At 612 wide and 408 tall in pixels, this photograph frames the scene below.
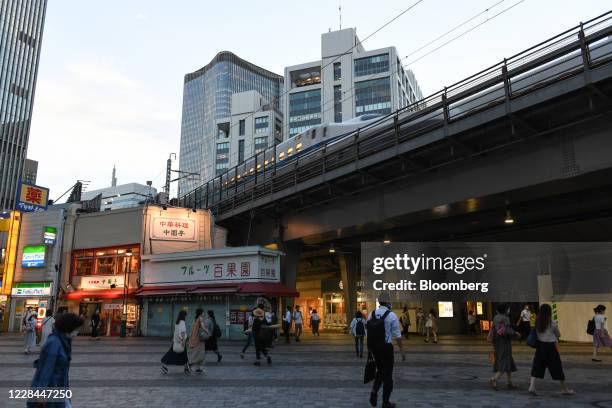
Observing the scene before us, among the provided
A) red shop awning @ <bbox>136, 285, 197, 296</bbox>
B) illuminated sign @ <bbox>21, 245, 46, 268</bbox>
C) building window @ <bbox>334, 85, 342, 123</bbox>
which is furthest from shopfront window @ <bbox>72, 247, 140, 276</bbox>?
building window @ <bbox>334, 85, 342, 123</bbox>

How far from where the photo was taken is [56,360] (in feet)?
14.7

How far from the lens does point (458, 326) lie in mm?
30062

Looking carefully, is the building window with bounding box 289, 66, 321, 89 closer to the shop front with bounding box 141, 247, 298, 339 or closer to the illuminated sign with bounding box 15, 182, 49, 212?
the illuminated sign with bounding box 15, 182, 49, 212

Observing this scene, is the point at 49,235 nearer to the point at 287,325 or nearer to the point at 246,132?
the point at 287,325

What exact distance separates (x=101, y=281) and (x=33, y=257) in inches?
248

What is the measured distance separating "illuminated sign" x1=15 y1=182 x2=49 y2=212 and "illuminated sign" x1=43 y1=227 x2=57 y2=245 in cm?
A: 573

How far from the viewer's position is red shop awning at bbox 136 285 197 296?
84.4ft

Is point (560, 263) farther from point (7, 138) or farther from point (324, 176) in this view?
point (7, 138)

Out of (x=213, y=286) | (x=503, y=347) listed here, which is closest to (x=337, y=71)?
(x=213, y=286)

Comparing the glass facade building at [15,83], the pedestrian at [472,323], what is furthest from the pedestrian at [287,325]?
the glass facade building at [15,83]

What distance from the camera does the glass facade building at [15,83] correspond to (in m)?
113

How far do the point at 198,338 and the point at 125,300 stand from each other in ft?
57.9

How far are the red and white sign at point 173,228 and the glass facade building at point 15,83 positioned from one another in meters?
99.2

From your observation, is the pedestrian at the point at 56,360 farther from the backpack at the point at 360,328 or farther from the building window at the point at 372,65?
the building window at the point at 372,65
